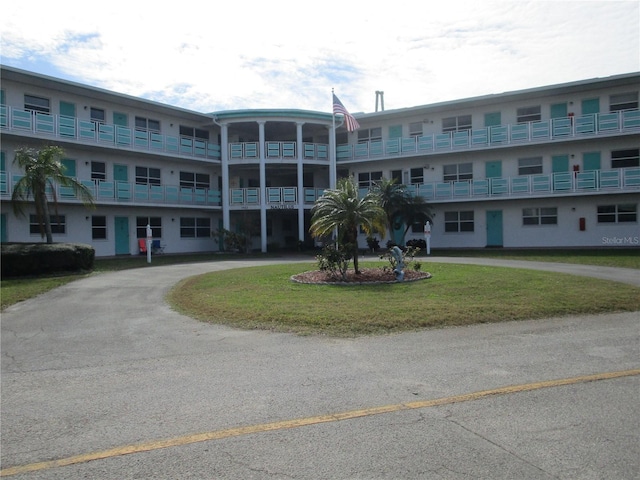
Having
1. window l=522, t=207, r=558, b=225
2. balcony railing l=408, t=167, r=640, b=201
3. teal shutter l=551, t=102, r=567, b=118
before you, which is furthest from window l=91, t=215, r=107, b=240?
teal shutter l=551, t=102, r=567, b=118

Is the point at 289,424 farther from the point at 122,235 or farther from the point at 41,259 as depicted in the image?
the point at 122,235

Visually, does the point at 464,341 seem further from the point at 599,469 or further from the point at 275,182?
the point at 275,182

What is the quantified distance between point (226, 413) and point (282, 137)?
113 ft

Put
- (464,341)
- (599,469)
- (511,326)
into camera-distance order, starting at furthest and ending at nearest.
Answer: (511,326) → (464,341) → (599,469)

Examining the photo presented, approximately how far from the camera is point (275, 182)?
38.5 metres

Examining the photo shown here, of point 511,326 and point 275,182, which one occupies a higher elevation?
point 275,182

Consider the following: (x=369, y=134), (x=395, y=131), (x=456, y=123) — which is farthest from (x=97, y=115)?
(x=456, y=123)

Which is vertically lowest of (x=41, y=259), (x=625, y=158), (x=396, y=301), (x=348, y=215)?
(x=396, y=301)

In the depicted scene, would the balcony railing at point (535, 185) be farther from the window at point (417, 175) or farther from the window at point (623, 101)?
the window at point (623, 101)

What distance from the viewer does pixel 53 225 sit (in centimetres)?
2733

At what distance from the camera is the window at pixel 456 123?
32438mm

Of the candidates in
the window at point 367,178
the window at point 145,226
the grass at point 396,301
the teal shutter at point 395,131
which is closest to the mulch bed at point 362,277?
the grass at point 396,301

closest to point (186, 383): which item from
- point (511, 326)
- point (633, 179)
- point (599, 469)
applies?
point (599, 469)

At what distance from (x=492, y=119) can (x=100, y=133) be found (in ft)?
78.7
